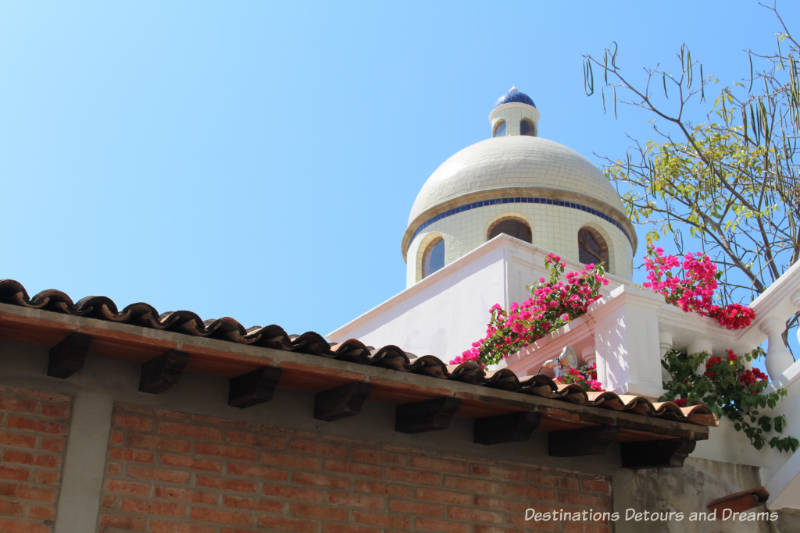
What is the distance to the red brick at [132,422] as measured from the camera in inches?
208

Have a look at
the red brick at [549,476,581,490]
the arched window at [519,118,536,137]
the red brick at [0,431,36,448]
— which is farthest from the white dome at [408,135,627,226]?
the red brick at [0,431,36,448]

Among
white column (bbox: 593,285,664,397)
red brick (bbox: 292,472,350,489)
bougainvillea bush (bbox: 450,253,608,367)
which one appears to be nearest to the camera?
red brick (bbox: 292,472,350,489)

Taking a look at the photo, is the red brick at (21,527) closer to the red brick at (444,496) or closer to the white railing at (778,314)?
the red brick at (444,496)

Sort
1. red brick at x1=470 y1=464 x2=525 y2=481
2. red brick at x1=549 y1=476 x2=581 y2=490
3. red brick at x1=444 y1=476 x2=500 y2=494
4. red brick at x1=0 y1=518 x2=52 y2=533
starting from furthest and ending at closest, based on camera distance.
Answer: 1. red brick at x1=549 y1=476 x2=581 y2=490
2. red brick at x1=470 y1=464 x2=525 y2=481
3. red brick at x1=444 y1=476 x2=500 y2=494
4. red brick at x1=0 y1=518 x2=52 y2=533

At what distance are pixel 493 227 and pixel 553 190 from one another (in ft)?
3.64

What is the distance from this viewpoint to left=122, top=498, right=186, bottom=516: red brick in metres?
5.14

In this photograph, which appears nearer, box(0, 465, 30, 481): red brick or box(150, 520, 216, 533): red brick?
box(0, 465, 30, 481): red brick

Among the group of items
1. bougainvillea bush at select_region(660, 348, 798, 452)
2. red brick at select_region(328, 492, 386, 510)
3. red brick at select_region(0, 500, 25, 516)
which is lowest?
red brick at select_region(0, 500, 25, 516)

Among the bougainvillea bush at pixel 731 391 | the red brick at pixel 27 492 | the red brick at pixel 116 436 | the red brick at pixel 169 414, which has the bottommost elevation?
the red brick at pixel 27 492

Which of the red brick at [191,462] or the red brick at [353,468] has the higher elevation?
the red brick at [353,468]

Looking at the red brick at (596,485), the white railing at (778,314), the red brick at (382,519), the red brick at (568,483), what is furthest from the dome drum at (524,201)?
the red brick at (382,519)

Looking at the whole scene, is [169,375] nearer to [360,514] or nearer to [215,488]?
[215,488]

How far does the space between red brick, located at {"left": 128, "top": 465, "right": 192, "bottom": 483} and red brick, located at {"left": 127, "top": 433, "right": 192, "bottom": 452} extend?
114 millimetres

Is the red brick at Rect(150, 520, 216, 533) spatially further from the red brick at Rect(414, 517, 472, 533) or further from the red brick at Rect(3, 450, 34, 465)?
the red brick at Rect(414, 517, 472, 533)
